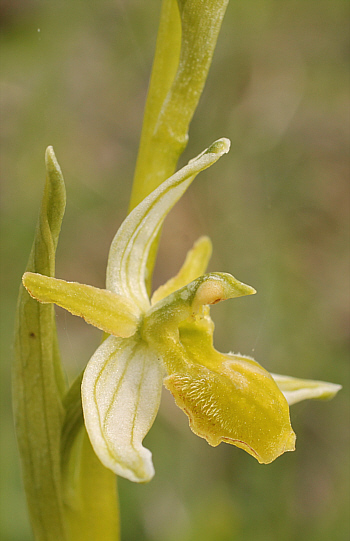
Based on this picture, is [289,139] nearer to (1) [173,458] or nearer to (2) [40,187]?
(2) [40,187]

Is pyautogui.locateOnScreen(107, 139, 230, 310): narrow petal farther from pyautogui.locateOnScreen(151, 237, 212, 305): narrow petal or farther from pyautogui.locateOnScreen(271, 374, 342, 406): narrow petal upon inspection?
pyautogui.locateOnScreen(271, 374, 342, 406): narrow petal

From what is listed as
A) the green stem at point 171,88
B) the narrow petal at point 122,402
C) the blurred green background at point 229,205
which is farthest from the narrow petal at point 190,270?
the blurred green background at point 229,205

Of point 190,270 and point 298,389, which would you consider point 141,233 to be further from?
point 298,389

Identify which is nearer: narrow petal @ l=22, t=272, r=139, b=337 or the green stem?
narrow petal @ l=22, t=272, r=139, b=337

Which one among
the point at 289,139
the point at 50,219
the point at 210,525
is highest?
the point at 289,139

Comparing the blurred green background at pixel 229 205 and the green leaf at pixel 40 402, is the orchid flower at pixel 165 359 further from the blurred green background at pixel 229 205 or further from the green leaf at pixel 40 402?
the blurred green background at pixel 229 205

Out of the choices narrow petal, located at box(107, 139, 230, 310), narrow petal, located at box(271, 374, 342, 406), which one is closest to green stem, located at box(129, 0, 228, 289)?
narrow petal, located at box(107, 139, 230, 310)

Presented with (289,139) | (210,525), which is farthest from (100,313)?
(289,139)
